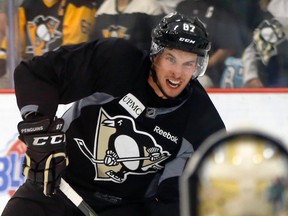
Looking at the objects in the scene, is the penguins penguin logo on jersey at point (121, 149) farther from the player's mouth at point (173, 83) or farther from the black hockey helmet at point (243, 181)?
the black hockey helmet at point (243, 181)

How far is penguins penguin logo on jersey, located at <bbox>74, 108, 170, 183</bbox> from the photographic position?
1742 mm

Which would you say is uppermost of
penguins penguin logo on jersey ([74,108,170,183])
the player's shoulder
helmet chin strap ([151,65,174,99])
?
helmet chin strap ([151,65,174,99])

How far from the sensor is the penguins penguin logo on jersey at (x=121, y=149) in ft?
5.72

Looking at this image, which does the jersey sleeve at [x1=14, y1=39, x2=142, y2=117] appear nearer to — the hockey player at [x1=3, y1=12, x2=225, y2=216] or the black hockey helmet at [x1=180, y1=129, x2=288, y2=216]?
the hockey player at [x1=3, y1=12, x2=225, y2=216]

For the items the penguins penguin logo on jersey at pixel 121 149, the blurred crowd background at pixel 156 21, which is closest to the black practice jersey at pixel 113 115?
the penguins penguin logo on jersey at pixel 121 149

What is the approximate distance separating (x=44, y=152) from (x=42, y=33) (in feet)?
4.82

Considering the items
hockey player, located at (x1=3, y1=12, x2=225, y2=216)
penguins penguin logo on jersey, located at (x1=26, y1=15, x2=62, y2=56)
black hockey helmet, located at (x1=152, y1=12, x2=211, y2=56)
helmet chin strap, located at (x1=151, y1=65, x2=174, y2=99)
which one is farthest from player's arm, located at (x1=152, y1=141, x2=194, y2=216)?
penguins penguin logo on jersey, located at (x1=26, y1=15, x2=62, y2=56)

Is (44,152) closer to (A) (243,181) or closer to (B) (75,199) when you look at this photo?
(B) (75,199)

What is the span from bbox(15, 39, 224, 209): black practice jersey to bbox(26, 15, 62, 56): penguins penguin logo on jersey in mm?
1248

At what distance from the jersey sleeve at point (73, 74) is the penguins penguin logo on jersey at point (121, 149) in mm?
87

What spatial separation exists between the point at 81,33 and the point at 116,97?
132 cm

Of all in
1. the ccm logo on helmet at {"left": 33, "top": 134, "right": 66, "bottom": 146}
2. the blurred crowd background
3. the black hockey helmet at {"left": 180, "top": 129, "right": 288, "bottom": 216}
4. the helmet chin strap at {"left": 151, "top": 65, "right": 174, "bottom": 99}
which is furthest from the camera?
the blurred crowd background

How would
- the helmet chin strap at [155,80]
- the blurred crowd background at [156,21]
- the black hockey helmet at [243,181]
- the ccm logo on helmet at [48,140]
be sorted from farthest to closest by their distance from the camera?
the blurred crowd background at [156,21]
the helmet chin strap at [155,80]
the ccm logo on helmet at [48,140]
the black hockey helmet at [243,181]

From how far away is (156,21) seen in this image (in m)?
2.91
